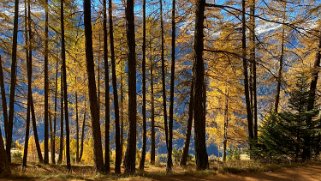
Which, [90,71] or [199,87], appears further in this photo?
[199,87]

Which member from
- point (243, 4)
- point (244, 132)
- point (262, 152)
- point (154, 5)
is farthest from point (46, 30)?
point (244, 132)

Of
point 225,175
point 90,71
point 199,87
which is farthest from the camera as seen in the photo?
point 199,87

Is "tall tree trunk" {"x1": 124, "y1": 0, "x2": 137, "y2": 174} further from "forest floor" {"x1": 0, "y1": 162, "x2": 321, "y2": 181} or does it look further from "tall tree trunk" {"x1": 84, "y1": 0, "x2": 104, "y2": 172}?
"forest floor" {"x1": 0, "y1": 162, "x2": 321, "y2": 181}

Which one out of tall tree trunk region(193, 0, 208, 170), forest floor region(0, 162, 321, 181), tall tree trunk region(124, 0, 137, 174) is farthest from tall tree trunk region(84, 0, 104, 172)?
tall tree trunk region(193, 0, 208, 170)

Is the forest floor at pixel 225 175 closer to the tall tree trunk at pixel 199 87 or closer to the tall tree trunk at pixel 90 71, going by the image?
the tall tree trunk at pixel 199 87

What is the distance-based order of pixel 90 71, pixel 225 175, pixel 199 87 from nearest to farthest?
pixel 225 175 → pixel 90 71 → pixel 199 87

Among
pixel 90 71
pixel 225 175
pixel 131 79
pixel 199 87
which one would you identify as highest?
pixel 90 71

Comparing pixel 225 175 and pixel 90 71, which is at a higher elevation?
pixel 90 71

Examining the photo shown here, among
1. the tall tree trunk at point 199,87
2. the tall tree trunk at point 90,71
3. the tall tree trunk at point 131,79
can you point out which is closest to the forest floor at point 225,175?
the tall tree trunk at point 199,87

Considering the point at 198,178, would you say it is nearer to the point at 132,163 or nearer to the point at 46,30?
the point at 132,163

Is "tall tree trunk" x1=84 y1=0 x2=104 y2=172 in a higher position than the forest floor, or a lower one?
higher

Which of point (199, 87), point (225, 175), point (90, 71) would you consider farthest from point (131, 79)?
point (225, 175)

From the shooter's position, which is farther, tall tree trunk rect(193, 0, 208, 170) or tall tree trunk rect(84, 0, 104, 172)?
tall tree trunk rect(193, 0, 208, 170)

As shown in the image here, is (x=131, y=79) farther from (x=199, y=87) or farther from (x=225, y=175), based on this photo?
(x=225, y=175)
